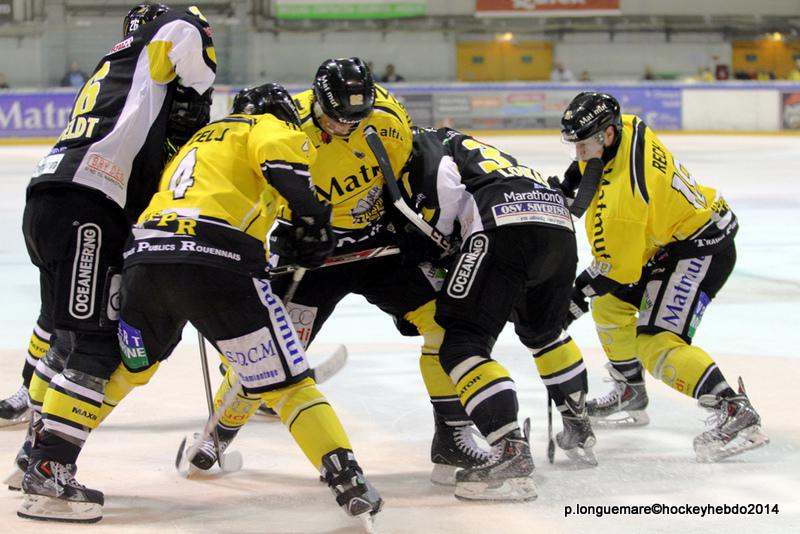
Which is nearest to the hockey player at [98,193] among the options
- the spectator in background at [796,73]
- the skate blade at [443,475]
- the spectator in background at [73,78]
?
the skate blade at [443,475]

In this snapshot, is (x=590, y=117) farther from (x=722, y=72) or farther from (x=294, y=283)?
(x=722, y=72)

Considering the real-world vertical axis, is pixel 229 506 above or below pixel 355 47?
below

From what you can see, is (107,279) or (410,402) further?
(410,402)

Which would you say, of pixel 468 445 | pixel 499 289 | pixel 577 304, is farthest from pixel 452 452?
pixel 577 304

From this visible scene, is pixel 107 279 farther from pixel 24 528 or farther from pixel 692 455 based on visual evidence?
pixel 692 455

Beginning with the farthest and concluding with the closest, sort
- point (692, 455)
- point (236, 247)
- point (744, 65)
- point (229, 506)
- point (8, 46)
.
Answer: point (744, 65) < point (8, 46) < point (692, 455) < point (229, 506) < point (236, 247)

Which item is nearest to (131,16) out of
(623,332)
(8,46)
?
(623,332)

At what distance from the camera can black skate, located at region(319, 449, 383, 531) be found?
296 cm

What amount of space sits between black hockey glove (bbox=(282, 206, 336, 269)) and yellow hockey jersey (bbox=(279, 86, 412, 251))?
2.04ft

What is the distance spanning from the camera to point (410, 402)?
4484 mm

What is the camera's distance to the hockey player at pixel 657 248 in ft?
12.5

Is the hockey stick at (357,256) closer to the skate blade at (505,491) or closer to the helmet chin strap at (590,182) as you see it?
the helmet chin strap at (590,182)

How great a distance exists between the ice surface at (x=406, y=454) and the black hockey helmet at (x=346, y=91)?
3.79 ft

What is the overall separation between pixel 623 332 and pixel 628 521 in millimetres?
1242
